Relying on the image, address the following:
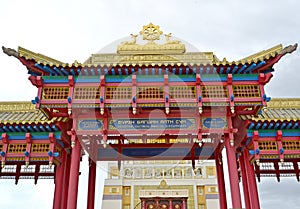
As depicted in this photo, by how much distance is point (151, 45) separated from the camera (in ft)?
54.4

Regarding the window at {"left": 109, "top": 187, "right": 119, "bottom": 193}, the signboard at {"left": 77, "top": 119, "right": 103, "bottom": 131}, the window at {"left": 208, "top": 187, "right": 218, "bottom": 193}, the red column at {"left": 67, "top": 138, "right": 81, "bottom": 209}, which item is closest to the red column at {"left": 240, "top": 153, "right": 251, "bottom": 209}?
the signboard at {"left": 77, "top": 119, "right": 103, "bottom": 131}

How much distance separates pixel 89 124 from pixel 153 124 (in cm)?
291

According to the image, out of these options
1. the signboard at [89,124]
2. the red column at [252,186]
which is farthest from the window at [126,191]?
the signboard at [89,124]

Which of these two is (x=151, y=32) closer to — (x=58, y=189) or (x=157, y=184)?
(x=58, y=189)

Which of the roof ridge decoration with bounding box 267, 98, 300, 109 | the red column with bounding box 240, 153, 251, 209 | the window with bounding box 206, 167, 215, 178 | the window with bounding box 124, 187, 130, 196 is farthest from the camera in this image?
the window with bounding box 206, 167, 215, 178

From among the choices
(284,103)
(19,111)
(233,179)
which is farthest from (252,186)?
(19,111)

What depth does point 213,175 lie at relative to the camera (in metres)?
35.8

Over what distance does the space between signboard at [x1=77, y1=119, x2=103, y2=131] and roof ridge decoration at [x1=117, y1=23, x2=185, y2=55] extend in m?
4.51

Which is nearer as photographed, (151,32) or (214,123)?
(214,123)

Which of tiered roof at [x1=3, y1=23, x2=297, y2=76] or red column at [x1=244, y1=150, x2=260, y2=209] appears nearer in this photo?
tiered roof at [x1=3, y1=23, x2=297, y2=76]

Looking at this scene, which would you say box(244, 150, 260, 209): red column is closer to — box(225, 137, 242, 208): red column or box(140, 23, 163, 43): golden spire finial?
box(225, 137, 242, 208): red column

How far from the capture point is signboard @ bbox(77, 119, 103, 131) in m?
13.7

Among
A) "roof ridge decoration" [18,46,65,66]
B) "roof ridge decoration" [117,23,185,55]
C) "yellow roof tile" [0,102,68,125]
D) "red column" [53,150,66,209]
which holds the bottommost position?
"red column" [53,150,66,209]

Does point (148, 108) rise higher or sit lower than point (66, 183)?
higher
